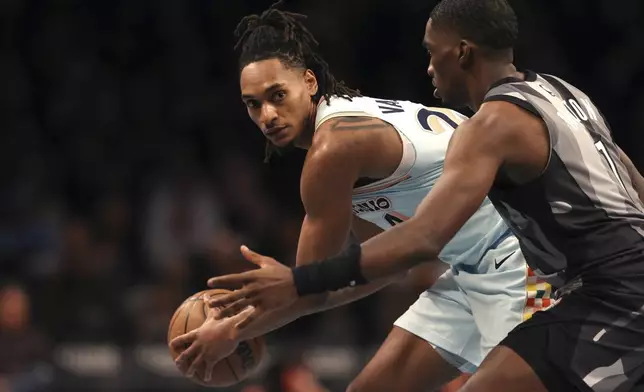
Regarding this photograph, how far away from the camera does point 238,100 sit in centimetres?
1044

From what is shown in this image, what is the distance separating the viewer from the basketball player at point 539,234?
11.0 feet

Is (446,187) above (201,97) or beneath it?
above

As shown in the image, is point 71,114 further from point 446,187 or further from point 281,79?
point 446,187

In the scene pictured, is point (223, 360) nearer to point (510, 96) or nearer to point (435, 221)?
point (435, 221)

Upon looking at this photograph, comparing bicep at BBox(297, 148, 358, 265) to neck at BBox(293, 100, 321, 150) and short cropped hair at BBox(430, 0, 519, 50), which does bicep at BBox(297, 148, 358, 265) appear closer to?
neck at BBox(293, 100, 321, 150)

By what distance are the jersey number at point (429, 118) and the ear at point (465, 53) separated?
0.81m

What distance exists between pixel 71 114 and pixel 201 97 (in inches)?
48.5

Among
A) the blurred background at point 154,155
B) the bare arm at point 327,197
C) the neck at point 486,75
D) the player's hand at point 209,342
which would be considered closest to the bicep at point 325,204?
the bare arm at point 327,197

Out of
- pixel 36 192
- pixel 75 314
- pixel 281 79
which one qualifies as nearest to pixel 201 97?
pixel 36 192

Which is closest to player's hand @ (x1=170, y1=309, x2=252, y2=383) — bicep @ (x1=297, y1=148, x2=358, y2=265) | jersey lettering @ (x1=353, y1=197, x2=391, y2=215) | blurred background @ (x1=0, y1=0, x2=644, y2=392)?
bicep @ (x1=297, y1=148, x2=358, y2=265)

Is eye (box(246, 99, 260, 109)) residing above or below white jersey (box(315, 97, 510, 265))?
above

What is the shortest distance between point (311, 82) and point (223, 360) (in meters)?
1.23

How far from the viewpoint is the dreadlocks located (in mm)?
4695

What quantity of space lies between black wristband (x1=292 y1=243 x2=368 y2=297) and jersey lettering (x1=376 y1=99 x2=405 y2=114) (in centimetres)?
126
